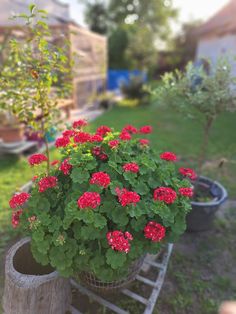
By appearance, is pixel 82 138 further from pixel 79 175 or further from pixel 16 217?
pixel 16 217

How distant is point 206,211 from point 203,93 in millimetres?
1329

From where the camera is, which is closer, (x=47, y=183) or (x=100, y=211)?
(x=100, y=211)

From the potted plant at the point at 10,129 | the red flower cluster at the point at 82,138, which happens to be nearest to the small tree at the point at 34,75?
the red flower cluster at the point at 82,138

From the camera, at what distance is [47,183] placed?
194 centimetres

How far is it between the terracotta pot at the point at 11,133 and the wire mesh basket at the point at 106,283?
353 cm

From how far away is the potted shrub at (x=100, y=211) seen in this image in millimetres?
1744

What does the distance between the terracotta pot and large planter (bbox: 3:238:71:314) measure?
3.30 meters

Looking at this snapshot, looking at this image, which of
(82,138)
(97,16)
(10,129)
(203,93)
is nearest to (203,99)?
(203,93)

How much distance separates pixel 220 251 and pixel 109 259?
1784 mm

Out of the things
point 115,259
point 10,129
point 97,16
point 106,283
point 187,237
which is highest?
point 97,16

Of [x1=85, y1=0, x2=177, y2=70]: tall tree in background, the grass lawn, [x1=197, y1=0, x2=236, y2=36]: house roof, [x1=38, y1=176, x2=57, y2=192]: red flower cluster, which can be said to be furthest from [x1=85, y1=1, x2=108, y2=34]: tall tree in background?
[x1=38, y1=176, x2=57, y2=192]: red flower cluster

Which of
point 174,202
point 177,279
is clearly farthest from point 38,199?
point 177,279

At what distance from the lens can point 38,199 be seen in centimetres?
195

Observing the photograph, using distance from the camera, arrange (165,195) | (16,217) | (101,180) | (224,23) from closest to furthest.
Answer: (101,180)
(165,195)
(16,217)
(224,23)
